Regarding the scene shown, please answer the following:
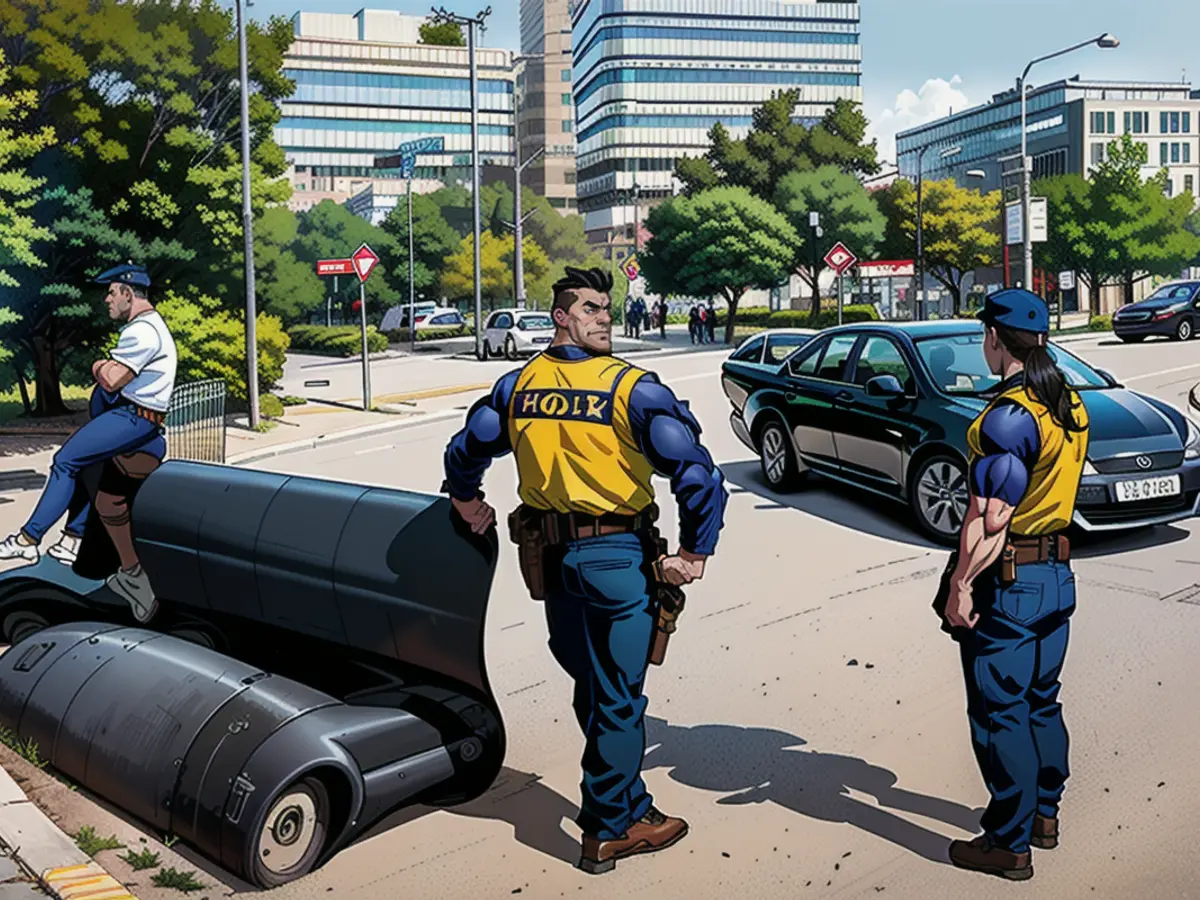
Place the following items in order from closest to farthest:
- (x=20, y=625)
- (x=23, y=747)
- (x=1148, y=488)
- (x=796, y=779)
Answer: (x=796, y=779) < (x=23, y=747) < (x=20, y=625) < (x=1148, y=488)

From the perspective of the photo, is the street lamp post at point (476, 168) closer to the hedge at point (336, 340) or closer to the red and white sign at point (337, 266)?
the hedge at point (336, 340)

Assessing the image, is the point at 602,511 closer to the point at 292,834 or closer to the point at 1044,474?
the point at 1044,474

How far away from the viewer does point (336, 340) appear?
47750 millimetres

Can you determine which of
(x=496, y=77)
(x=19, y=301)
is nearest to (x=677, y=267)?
(x=19, y=301)

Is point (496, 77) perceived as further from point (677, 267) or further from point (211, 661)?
point (211, 661)

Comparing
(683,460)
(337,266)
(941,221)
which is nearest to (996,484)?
(683,460)

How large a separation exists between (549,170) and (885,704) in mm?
151453

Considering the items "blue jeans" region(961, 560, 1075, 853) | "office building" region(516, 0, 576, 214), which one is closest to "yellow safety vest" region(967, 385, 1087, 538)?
"blue jeans" region(961, 560, 1075, 853)

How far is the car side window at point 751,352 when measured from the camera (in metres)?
13.6

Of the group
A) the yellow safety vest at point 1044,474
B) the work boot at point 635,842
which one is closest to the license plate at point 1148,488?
the yellow safety vest at point 1044,474

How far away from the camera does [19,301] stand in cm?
2203

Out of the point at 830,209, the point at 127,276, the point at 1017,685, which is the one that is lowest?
the point at 1017,685

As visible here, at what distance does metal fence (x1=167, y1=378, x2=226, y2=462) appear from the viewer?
9.55 metres

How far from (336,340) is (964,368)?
3922cm
